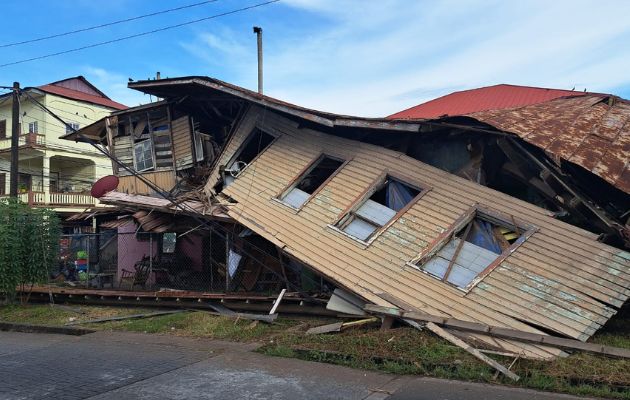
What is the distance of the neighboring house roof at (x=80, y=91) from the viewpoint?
109 feet

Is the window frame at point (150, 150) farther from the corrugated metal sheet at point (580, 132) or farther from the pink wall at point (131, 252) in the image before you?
the corrugated metal sheet at point (580, 132)

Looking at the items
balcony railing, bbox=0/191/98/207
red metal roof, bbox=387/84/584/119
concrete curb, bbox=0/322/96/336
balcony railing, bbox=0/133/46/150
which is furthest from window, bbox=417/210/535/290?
balcony railing, bbox=0/133/46/150

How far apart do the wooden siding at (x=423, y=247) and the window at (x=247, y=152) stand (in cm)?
65

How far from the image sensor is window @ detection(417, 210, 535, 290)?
8141 mm

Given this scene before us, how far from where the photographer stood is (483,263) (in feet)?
26.9

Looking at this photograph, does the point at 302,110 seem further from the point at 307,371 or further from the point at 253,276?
the point at 307,371

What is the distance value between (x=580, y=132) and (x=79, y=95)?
34.0 m

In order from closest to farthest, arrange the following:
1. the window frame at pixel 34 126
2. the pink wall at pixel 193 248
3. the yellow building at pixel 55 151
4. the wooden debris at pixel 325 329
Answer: the wooden debris at pixel 325 329 < the pink wall at pixel 193 248 < the yellow building at pixel 55 151 < the window frame at pixel 34 126

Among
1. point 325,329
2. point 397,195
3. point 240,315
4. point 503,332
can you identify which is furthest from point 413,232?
point 240,315

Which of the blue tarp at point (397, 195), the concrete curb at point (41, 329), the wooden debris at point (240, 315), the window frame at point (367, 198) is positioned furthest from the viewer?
the concrete curb at point (41, 329)

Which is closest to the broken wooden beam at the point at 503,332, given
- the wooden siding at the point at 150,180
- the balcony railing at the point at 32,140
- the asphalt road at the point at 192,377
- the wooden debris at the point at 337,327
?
the wooden debris at the point at 337,327

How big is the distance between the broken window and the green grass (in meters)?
1.88

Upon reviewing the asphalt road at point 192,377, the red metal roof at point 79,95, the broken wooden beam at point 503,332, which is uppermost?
the red metal roof at point 79,95

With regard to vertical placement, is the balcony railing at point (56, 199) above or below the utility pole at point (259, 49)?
below
